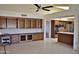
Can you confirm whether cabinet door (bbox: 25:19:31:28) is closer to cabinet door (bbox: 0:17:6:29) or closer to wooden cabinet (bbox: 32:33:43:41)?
wooden cabinet (bbox: 32:33:43:41)

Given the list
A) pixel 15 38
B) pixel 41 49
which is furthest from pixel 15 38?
pixel 41 49

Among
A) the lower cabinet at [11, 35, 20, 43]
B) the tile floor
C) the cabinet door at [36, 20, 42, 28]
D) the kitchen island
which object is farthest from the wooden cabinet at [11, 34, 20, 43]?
the kitchen island

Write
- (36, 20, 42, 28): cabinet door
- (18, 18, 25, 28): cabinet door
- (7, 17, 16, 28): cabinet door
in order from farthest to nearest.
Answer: (36, 20, 42, 28): cabinet door, (18, 18, 25, 28): cabinet door, (7, 17, 16, 28): cabinet door

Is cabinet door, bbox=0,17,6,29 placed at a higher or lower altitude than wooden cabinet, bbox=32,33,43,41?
higher

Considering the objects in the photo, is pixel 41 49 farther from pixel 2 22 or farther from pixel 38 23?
pixel 38 23

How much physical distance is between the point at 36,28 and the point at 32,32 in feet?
1.91

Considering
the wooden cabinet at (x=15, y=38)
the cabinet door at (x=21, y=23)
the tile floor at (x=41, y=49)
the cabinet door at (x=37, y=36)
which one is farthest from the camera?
the cabinet door at (x=37, y=36)

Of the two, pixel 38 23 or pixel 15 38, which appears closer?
pixel 15 38

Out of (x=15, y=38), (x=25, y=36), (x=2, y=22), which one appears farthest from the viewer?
(x=25, y=36)

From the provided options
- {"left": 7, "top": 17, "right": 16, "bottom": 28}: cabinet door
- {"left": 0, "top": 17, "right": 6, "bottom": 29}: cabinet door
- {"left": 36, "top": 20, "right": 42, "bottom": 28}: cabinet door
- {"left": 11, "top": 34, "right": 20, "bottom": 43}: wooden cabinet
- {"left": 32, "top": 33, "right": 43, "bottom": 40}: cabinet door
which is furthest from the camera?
{"left": 36, "top": 20, "right": 42, "bottom": 28}: cabinet door

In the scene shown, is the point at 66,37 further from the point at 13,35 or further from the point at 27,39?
the point at 13,35

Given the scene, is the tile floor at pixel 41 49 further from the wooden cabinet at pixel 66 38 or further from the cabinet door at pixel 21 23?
the cabinet door at pixel 21 23

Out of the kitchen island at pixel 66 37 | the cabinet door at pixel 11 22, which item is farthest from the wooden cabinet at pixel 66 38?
the cabinet door at pixel 11 22
